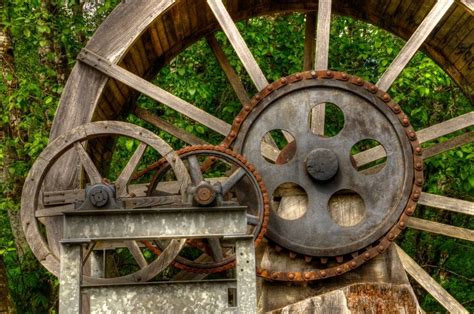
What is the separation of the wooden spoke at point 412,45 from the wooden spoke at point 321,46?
1.81 feet

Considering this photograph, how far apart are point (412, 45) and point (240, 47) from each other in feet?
5.14

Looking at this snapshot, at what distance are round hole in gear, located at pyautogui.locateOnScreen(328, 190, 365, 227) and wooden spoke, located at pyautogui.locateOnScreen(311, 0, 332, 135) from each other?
2.56ft

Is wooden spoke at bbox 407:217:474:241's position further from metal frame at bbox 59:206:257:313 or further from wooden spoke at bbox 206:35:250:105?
metal frame at bbox 59:206:257:313

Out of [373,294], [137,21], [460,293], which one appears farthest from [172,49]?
[460,293]

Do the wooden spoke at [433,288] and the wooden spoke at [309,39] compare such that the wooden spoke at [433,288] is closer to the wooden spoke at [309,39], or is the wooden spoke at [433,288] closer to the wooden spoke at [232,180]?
the wooden spoke at [232,180]

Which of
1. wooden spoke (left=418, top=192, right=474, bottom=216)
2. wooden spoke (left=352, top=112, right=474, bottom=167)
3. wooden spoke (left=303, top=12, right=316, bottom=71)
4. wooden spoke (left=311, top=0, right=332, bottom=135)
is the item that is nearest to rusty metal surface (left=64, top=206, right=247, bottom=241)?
wooden spoke (left=311, top=0, right=332, bottom=135)

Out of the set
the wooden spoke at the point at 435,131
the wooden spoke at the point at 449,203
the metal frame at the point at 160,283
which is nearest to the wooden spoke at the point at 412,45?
the wooden spoke at the point at 435,131

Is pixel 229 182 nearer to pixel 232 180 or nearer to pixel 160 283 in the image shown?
pixel 232 180

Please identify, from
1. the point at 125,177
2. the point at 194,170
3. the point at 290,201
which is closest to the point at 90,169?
the point at 125,177

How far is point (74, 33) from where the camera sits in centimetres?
1020

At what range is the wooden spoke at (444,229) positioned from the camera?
8297 millimetres

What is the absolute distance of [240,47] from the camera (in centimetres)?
720

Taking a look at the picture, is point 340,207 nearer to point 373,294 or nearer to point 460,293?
point 373,294

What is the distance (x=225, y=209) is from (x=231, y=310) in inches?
25.6
